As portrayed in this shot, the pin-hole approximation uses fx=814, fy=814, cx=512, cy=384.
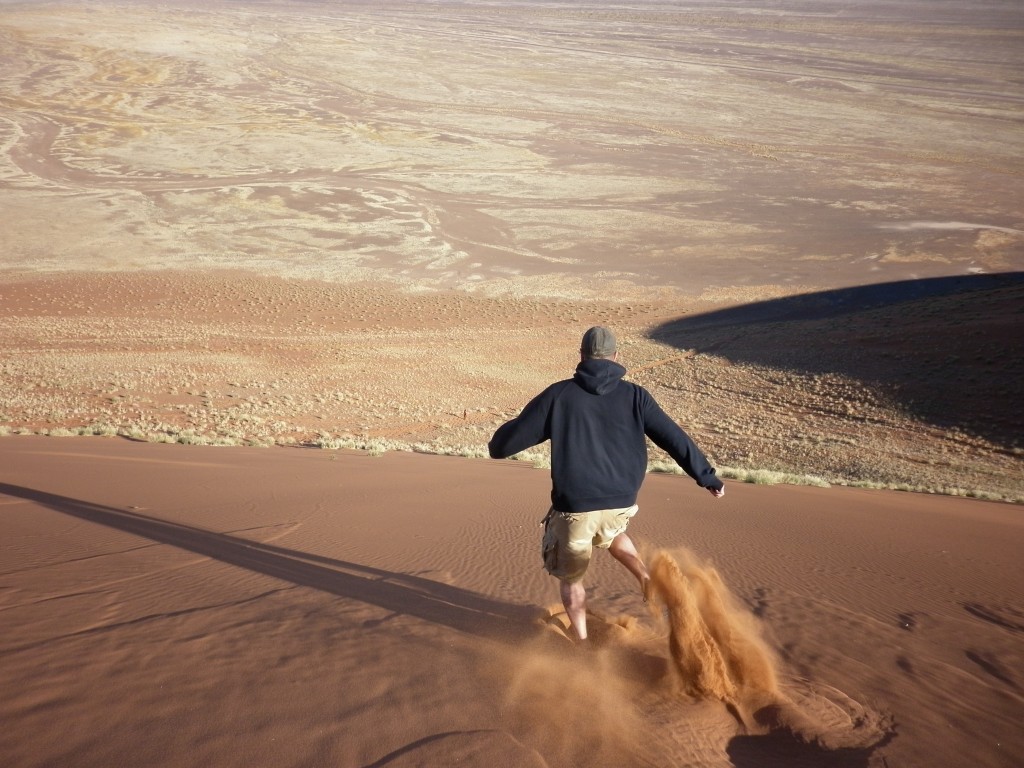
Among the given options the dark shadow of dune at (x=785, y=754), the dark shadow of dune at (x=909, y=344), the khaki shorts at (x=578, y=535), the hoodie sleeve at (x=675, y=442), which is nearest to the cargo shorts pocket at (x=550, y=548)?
the khaki shorts at (x=578, y=535)

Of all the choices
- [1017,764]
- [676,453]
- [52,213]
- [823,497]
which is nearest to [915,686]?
[1017,764]

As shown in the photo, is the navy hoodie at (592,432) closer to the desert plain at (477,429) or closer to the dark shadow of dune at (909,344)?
the desert plain at (477,429)

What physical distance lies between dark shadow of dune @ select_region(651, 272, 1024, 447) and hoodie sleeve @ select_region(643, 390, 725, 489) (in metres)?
15.1

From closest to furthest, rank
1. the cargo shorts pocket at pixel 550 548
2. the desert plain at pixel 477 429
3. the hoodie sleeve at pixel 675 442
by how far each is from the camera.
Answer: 1. the desert plain at pixel 477 429
2. the hoodie sleeve at pixel 675 442
3. the cargo shorts pocket at pixel 550 548

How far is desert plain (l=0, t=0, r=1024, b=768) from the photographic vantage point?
360cm

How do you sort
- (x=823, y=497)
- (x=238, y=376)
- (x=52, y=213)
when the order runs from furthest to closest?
1. (x=52, y=213)
2. (x=238, y=376)
3. (x=823, y=497)

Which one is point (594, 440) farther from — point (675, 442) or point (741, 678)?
point (741, 678)

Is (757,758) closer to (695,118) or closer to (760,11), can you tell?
(695,118)

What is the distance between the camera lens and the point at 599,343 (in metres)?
3.96

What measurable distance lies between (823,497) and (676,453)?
6.65 meters

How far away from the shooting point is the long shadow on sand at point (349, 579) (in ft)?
15.3

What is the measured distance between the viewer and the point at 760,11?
5837 inches

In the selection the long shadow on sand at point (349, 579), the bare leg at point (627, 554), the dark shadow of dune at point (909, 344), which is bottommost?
the dark shadow of dune at point (909, 344)

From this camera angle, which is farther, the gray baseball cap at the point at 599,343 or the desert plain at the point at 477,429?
the gray baseball cap at the point at 599,343
